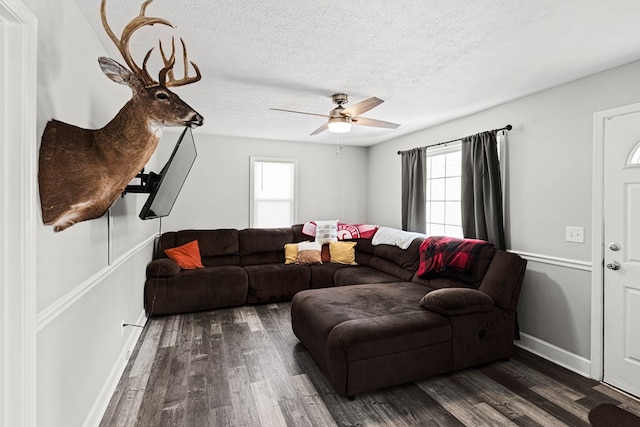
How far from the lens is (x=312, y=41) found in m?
2.11

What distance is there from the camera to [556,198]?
9.61 ft

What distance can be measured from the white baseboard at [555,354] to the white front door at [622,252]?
0.15 m

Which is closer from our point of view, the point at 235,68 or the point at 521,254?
the point at 235,68

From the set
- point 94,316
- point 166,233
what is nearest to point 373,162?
point 166,233

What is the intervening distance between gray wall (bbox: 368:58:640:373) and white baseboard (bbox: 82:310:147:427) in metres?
3.60

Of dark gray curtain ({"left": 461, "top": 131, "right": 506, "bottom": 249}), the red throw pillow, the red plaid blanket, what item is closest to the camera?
the red plaid blanket

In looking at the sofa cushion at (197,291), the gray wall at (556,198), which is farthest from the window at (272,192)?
the gray wall at (556,198)

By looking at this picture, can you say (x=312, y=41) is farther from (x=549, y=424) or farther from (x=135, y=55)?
(x=549, y=424)

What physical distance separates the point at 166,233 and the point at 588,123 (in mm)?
4915

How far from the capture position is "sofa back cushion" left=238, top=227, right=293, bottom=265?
4.97 m

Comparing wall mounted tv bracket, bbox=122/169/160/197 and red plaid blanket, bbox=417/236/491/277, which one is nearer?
wall mounted tv bracket, bbox=122/169/160/197

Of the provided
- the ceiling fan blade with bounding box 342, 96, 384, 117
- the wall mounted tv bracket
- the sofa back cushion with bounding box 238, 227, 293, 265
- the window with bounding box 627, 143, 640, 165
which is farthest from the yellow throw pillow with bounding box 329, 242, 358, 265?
the window with bounding box 627, 143, 640, 165

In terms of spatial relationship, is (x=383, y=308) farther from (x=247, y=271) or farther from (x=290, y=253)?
(x=290, y=253)

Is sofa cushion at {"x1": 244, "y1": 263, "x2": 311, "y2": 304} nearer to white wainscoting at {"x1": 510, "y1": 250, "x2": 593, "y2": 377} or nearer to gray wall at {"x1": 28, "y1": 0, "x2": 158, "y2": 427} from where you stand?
gray wall at {"x1": 28, "y1": 0, "x2": 158, "y2": 427}
